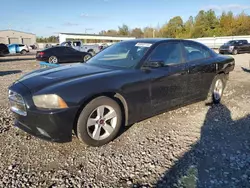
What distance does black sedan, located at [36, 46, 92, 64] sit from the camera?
1617 cm

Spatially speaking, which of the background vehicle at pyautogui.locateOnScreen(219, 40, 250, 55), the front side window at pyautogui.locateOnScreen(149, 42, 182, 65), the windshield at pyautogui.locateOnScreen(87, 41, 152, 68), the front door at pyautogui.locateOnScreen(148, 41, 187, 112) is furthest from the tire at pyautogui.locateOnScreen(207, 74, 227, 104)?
the background vehicle at pyautogui.locateOnScreen(219, 40, 250, 55)

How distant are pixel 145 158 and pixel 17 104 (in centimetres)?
193

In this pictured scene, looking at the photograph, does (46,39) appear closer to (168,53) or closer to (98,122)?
(168,53)

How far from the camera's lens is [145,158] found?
2.99 m

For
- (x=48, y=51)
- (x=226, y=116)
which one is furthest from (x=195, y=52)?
(x=48, y=51)

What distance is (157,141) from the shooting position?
3.48 m

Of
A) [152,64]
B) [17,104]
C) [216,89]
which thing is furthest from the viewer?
[216,89]

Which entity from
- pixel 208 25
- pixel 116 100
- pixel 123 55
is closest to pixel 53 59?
pixel 123 55

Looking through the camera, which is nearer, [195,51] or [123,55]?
[123,55]

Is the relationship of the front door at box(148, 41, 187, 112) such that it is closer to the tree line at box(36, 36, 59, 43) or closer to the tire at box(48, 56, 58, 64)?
the tire at box(48, 56, 58, 64)

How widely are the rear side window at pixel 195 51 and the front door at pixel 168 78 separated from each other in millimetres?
215

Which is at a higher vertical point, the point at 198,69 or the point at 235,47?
the point at 235,47

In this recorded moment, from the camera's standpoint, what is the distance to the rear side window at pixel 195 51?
4.55m

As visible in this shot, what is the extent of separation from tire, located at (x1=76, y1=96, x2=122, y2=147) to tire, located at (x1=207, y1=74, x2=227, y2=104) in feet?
8.75
